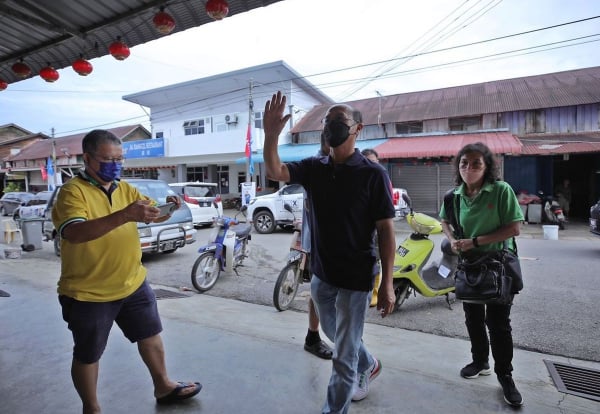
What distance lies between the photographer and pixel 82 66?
454cm

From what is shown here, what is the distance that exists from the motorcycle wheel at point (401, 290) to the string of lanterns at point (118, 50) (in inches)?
125

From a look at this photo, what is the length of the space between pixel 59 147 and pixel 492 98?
30.7 m

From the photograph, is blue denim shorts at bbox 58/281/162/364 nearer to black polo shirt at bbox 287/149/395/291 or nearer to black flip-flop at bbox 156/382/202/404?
black flip-flop at bbox 156/382/202/404

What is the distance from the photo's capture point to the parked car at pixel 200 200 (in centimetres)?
1285

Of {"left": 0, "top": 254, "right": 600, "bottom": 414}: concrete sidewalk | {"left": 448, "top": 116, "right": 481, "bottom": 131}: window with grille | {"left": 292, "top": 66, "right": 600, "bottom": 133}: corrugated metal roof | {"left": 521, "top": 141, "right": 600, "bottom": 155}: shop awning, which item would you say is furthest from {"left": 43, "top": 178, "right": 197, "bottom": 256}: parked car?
{"left": 448, "top": 116, "right": 481, "bottom": 131}: window with grille

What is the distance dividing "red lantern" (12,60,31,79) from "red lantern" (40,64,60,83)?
0.19 meters

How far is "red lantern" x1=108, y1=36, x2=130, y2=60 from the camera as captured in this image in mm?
4031

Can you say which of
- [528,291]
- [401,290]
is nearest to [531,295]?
[528,291]

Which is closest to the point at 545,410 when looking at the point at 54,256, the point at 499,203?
the point at 499,203

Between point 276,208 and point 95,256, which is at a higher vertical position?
point 95,256

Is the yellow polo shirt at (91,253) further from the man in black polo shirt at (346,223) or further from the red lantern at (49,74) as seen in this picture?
the red lantern at (49,74)

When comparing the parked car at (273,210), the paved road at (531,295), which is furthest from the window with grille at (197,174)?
the paved road at (531,295)

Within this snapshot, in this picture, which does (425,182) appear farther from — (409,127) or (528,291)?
(528,291)

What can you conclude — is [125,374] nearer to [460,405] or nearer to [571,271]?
[460,405]
